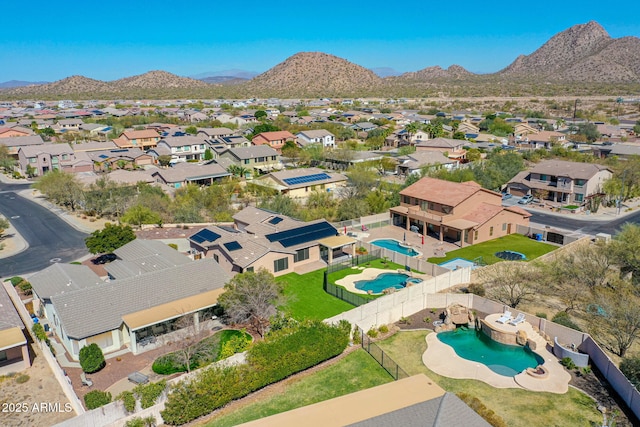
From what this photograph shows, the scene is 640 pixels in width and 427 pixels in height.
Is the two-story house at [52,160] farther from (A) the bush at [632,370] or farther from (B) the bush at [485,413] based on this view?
(A) the bush at [632,370]

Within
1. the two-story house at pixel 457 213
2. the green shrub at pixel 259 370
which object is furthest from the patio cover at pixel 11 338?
the two-story house at pixel 457 213

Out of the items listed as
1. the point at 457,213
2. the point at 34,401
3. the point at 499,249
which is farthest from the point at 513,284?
the point at 34,401

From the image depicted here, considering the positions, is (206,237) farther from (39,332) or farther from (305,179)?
(305,179)

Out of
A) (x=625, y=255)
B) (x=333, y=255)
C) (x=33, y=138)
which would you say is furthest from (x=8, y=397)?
(x=33, y=138)

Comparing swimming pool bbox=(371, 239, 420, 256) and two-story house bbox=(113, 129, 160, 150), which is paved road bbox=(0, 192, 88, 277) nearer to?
swimming pool bbox=(371, 239, 420, 256)

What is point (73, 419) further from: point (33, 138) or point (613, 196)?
point (33, 138)

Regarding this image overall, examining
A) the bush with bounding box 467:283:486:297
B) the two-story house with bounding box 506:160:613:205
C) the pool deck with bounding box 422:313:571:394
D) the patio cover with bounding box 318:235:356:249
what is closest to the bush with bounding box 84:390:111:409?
the pool deck with bounding box 422:313:571:394

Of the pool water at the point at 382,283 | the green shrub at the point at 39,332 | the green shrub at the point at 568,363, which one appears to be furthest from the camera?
the pool water at the point at 382,283
